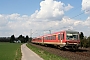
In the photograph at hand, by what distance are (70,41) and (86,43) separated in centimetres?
1491

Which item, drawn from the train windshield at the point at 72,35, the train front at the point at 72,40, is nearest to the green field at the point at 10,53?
the train front at the point at 72,40

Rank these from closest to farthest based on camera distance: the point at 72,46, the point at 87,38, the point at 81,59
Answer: the point at 81,59 → the point at 72,46 → the point at 87,38

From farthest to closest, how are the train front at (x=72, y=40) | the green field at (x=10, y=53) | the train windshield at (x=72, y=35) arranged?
the train windshield at (x=72, y=35) → the train front at (x=72, y=40) → the green field at (x=10, y=53)

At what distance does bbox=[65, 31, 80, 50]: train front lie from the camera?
32.3 m

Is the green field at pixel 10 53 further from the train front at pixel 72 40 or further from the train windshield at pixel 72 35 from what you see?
the train windshield at pixel 72 35

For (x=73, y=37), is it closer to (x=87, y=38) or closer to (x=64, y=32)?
(x=64, y=32)

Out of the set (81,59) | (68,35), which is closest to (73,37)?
(68,35)

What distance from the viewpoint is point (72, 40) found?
3250 cm

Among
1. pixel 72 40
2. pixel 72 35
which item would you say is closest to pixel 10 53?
pixel 72 40

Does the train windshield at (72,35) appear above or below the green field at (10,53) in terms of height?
above

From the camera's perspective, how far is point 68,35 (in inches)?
1315

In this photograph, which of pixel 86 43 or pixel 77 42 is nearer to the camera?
pixel 77 42

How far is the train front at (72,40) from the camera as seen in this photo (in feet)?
A: 106

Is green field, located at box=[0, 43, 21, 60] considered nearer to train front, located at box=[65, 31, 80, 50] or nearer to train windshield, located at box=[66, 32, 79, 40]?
train front, located at box=[65, 31, 80, 50]
